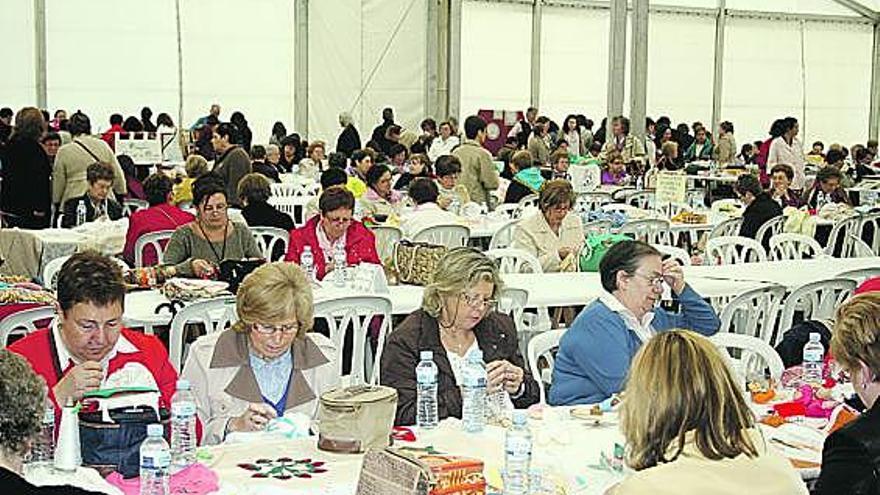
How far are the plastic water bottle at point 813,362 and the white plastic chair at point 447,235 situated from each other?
4281 millimetres

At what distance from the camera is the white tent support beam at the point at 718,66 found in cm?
2177

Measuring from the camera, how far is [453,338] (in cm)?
473

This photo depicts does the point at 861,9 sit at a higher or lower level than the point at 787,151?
higher

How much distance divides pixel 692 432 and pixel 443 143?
44.9 feet

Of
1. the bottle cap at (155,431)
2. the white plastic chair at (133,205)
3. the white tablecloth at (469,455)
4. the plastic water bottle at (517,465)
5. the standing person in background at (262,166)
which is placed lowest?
the white tablecloth at (469,455)

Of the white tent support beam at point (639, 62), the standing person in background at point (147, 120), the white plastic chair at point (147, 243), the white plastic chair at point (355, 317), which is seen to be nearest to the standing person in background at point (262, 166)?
the standing person in background at point (147, 120)

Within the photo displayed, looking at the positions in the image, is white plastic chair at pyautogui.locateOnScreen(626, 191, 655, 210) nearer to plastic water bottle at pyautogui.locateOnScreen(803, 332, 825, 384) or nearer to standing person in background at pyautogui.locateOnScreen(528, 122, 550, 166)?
standing person in background at pyautogui.locateOnScreen(528, 122, 550, 166)

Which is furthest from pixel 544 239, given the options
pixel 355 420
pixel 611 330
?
pixel 355 420

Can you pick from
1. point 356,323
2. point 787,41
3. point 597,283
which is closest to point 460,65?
point 787,41

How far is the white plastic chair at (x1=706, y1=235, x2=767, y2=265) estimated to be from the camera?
873cm

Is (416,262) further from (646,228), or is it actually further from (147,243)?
(646,228)

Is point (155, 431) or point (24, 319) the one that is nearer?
point (155, 431)

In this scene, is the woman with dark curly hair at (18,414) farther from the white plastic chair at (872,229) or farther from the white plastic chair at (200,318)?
the white plastic chair at (872,229)

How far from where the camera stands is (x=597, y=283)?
717 centimetres
